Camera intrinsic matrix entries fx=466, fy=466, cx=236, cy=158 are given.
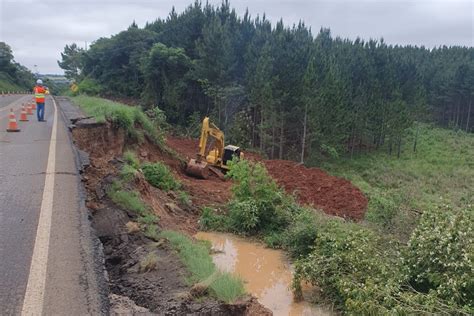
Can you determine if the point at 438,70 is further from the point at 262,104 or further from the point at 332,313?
the point at 332,313

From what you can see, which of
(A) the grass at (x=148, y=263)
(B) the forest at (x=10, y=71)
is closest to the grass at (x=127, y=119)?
(A) the grass at (x=148, y=263)

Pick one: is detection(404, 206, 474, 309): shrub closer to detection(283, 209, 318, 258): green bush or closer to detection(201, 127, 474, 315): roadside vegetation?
detection(201, 127, 474, 315): roadside vegetation

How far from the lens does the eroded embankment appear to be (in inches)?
274

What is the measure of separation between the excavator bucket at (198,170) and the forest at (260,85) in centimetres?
1803

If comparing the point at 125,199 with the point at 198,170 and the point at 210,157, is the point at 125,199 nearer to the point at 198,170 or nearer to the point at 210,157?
the point at 198,170

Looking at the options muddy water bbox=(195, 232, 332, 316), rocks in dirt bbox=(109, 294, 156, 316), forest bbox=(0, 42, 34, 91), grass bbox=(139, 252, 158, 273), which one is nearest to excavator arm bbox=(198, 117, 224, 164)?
muddy water bbox=(195, 232, 332, 316)

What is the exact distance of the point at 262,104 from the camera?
38.4m

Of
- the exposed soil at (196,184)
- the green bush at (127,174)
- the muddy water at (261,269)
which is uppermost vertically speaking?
the green bush at (127,174)

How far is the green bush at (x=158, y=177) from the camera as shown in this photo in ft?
51.4

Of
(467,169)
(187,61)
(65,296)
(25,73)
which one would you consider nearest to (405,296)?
(65,296)

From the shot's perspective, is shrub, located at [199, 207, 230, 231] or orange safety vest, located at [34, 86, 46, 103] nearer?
shrub, located at [199, 207, 230, 231]

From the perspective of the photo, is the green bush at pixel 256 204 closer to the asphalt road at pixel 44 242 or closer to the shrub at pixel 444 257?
the shrub at pixel 444 257

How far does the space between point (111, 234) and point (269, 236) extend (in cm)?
651

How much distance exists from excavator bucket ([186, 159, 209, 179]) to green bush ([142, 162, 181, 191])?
3445 millimetres
